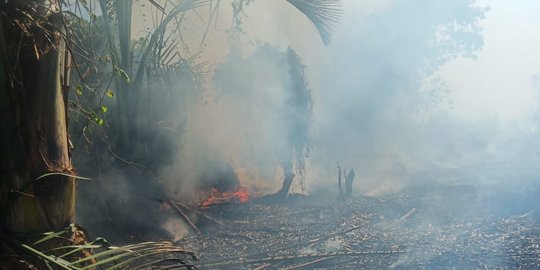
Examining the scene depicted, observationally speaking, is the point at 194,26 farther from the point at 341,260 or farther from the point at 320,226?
the point at 341,260

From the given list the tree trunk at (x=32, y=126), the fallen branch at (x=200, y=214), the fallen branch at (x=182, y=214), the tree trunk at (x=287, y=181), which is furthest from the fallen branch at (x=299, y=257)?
the tree trunk at (x=32, y=126)

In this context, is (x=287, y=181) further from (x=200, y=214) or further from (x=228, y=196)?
(x=200, y=214)

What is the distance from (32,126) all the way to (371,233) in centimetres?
784

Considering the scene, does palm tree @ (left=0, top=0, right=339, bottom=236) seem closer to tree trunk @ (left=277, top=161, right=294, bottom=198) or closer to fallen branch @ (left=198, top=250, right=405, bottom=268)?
fallen branch @ (left=198, top=250, right=405, bottom=268)

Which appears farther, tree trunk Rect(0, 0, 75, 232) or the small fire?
the small fire

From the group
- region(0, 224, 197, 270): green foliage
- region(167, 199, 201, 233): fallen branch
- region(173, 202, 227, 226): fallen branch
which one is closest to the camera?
region(0, 224, 197, 270): green foliage

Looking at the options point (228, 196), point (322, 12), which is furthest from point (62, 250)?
point (228, 196)

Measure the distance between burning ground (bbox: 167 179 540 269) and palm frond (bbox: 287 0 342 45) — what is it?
3936mm

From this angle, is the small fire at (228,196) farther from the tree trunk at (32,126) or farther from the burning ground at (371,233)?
the tree trunk at (32,126)

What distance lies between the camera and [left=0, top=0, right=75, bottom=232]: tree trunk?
65.0 inches

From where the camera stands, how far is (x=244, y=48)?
15781mm

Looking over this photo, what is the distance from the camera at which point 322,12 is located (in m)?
3.86

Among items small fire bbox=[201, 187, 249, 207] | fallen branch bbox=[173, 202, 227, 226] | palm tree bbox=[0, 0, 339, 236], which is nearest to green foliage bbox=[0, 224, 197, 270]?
palm tree bbox=[0, 0, 339, 236]

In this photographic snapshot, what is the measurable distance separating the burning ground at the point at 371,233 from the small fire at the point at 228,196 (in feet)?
0.69
